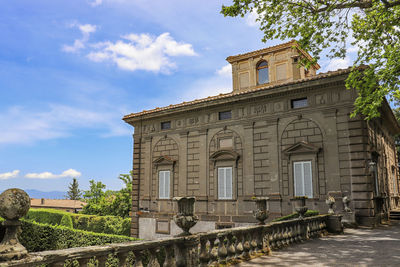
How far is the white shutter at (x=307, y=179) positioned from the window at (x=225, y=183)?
4571mm

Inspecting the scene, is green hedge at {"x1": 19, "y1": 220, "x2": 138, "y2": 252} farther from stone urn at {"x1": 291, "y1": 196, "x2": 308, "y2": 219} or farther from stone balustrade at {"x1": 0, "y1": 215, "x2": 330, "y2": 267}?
stone urn at {"x1": 291, "y1": 196, "x2": 308, "y2": 219}

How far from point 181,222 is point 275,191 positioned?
1266cm

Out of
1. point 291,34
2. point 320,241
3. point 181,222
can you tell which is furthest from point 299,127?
point 181,222

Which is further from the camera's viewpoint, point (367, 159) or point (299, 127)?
point (299, 127)

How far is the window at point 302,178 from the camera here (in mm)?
17703

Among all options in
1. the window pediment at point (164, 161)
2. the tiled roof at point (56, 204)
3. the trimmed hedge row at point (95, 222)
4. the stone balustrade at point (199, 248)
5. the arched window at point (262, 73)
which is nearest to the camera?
the stone balustrade at point (199, 248)

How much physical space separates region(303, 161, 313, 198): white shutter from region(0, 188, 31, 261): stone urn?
51.4 feet

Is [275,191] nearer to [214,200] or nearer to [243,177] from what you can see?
[243,177]

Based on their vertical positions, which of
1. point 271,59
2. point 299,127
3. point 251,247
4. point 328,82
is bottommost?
point 251,247

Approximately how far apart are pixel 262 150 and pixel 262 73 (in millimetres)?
7939

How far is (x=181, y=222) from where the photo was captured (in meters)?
7.00

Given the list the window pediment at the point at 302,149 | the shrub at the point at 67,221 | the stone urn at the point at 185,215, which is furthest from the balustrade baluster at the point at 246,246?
the shrub at the point at 67,221

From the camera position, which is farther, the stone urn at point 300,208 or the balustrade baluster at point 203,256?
the stone urn at point 300,208

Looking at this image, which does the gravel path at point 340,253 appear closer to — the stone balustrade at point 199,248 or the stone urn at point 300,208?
the stone balustrade at point 199,248
